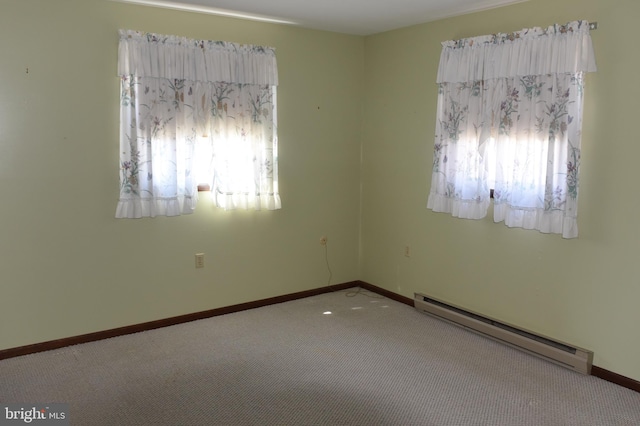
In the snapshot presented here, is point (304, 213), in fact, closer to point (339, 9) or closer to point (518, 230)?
point (339, 9)

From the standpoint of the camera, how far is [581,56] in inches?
121

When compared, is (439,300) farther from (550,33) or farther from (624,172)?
(550,33)

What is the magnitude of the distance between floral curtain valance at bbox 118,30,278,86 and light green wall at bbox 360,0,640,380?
1.19 m

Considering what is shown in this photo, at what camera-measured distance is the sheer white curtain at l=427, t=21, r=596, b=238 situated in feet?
10.3

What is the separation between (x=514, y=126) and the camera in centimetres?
344

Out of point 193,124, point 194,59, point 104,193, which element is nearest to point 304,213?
point 193,124

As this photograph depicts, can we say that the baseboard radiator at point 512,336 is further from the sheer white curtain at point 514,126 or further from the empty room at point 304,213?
the sheer white curtain at point 514,126

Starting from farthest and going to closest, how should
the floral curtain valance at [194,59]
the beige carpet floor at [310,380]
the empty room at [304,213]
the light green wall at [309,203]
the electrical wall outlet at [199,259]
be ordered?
the electrical wall outlet at [199,259]
the floral curtain valance at [194,59]
the light green wall at [309,203]
the empty room at [304,213]
the beige carpet floor at [310,380]

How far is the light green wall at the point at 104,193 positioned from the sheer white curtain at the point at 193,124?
4.4 inches

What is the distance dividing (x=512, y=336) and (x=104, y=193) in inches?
122

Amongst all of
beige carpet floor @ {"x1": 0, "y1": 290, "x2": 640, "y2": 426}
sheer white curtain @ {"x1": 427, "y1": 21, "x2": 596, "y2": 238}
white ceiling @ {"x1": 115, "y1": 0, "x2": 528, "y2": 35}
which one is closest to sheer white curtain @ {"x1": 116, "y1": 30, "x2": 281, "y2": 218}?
white ceiling @ {"x1": 115, "y1": 0, "x2": 528, "y2": 35}

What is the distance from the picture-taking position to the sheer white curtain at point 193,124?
3598 millimetres

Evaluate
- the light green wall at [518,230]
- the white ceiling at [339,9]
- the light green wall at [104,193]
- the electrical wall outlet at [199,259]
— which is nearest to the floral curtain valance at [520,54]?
the light green wall at [518,230]

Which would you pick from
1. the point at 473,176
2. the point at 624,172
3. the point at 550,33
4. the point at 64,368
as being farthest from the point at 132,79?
the point at 624,172
